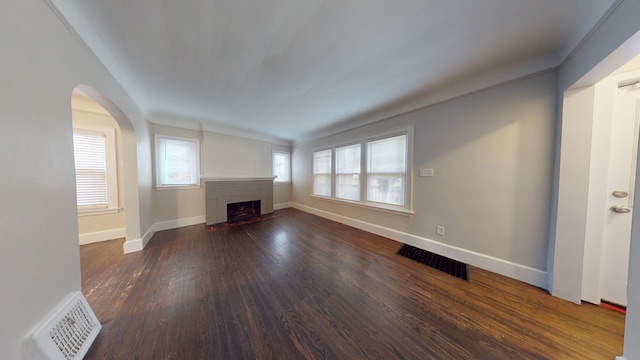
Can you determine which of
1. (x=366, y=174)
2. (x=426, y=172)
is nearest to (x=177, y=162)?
(x=366, y=174)

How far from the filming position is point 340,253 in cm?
255

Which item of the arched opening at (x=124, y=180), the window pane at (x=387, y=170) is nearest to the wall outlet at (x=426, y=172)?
the window pane at (x=387, y=170)

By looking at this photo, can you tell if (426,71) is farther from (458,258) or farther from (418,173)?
(458,258)

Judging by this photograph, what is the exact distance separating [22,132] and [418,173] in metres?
3.59

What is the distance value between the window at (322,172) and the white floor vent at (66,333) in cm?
372

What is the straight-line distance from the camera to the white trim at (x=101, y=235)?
282cm

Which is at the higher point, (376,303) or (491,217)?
(491,217)

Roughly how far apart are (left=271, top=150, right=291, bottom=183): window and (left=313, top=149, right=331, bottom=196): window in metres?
1.20

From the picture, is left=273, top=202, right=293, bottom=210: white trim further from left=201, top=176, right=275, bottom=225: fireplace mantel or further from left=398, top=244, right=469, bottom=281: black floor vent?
left=398, top=244, right=469, bottom=281: black floor vent

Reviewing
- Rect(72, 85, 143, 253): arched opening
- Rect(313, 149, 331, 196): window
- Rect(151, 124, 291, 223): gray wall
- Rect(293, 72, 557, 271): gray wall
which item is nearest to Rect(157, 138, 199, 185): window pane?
Rect(151, 124, 291, 223): gray wall

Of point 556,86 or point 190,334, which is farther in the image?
point 556,86

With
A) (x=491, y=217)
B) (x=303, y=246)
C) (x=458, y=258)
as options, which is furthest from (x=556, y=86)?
(x=303, y=246)

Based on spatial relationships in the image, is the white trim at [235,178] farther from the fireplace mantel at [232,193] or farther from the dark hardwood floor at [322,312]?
the dark hardwood floor at [322,312]

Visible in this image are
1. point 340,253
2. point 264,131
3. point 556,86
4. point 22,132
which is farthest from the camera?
point 264,131
